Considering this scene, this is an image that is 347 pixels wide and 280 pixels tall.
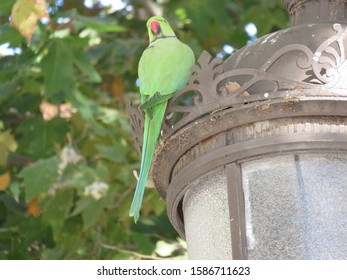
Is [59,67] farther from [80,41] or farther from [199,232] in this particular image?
[199,232]

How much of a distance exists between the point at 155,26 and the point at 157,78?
12.9 inches

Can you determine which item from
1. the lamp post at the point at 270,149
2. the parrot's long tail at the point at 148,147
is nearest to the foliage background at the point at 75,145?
the parrot's long tail at the point at 148,147

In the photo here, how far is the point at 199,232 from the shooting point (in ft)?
10.8

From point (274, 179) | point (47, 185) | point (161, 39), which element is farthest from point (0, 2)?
point (274, 179)

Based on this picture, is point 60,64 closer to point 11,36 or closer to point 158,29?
point 11,36

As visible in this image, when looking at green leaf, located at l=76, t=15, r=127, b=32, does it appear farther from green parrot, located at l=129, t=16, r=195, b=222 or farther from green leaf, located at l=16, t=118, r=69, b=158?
green parrot, located at l=129, t=16, r=195, b=222

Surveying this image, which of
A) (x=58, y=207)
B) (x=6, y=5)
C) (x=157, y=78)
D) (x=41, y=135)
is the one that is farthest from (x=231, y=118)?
(x=41, y=135)

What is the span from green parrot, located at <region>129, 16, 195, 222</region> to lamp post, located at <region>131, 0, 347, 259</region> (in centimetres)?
12

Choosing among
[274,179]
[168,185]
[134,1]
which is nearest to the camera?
[274,179]

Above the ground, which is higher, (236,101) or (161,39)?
(161,39)

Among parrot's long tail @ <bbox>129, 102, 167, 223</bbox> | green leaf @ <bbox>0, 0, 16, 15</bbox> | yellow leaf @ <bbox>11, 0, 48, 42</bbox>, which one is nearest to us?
parrot's long tail @ <bbox>129, 102, 167, 223</bbox>

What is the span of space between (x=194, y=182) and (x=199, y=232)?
17cm

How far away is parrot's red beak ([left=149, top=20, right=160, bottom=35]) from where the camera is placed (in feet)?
12.7

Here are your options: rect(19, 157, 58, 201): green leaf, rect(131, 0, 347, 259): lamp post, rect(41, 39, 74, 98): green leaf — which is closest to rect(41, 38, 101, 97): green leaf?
rect(41, 39, 74, 98): green leaf
